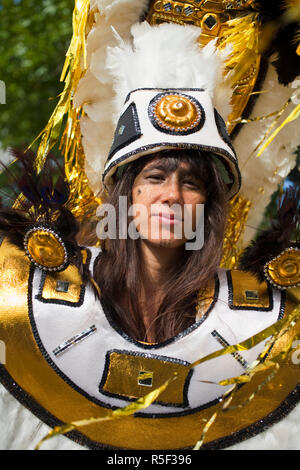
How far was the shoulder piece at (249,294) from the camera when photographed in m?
2.03

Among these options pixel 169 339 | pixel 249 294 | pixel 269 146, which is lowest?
pixel 169 339

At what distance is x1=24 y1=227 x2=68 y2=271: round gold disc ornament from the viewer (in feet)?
6.37

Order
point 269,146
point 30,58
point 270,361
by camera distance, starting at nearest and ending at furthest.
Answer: point 270,361 < point 269,146 < point 30,58

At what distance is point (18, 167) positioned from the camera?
208cm

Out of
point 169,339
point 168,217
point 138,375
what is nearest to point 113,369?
point 138,375

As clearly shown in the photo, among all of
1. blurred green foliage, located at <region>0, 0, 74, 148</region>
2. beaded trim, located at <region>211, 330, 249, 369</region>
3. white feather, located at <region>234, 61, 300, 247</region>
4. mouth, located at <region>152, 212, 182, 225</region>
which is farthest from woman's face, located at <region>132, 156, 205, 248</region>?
blurred green foliage, located at <region>0, 0, 74, 148</region>

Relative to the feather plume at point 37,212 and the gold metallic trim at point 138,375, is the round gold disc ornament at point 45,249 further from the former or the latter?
the gold metallic trim at point 138,375

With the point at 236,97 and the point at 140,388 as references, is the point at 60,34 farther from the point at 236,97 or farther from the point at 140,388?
the point at 140,388

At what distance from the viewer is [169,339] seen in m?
1.96

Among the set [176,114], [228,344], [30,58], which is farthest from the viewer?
[30,58]

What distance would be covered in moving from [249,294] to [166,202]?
0.48 meters

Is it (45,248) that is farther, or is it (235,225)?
Result: (235,225)

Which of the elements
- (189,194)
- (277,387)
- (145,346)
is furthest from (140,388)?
(189,194)

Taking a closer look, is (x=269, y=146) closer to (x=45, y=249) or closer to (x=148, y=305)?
(x=148, y=305)
